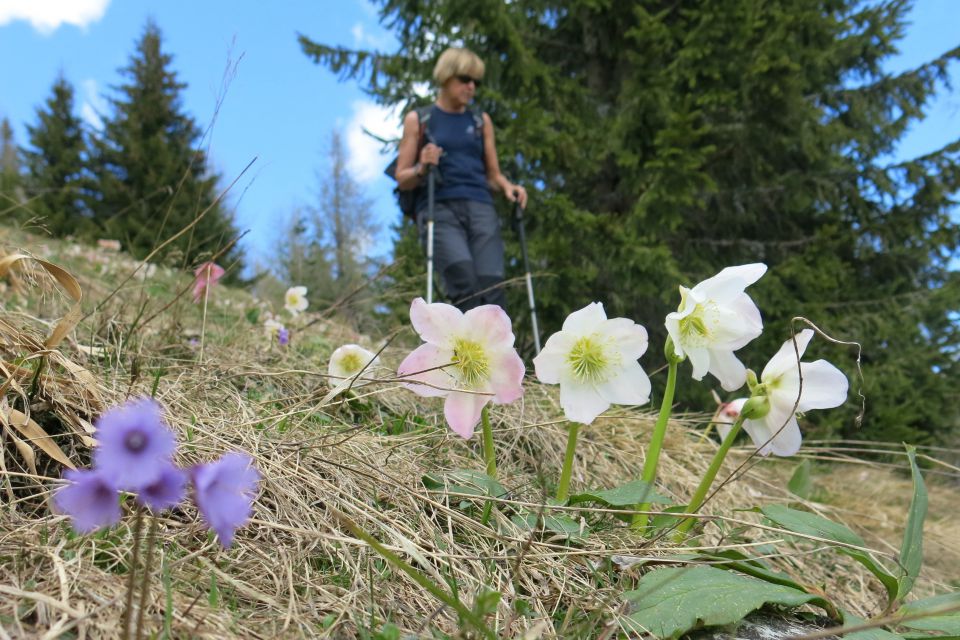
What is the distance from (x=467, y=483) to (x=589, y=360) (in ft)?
1.26

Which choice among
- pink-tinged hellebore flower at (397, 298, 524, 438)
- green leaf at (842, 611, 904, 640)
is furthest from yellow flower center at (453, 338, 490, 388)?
green leaf at (842, 611, 904, 640)

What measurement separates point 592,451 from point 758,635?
1021mm

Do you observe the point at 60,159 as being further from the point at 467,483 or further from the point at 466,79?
the point at 467,483

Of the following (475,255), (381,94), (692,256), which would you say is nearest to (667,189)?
(692,256)

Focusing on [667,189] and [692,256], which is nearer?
[667,189]

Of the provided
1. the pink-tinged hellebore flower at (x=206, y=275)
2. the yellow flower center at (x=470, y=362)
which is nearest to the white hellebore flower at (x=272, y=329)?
the pink-tinged hellebore flower at (x=206, y=275)

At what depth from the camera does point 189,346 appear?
2164 mm

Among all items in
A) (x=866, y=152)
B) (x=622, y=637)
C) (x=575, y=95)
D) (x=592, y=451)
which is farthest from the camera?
(x=866, y=152)

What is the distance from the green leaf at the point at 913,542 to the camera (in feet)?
3.80

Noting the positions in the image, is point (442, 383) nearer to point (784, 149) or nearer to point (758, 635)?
point (758, 635)

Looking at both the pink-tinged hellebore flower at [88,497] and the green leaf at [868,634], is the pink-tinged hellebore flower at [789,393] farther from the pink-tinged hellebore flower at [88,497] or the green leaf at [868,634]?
the pink-tinged hellebore flower at [88,497]

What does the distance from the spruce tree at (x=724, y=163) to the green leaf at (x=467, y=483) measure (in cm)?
427

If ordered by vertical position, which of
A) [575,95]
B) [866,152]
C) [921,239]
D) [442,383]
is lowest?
[442,383]

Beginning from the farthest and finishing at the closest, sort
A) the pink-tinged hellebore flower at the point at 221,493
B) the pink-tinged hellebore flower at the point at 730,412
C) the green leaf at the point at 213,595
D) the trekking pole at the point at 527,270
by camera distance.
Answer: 1. the trekking pole at the point at 527,270
2. the pink-tinged hellebore flower at the point at 730,412
3. the green leaf at the point at 213,595
4. the pink-tinged hellebore flower at the point at 221,493
